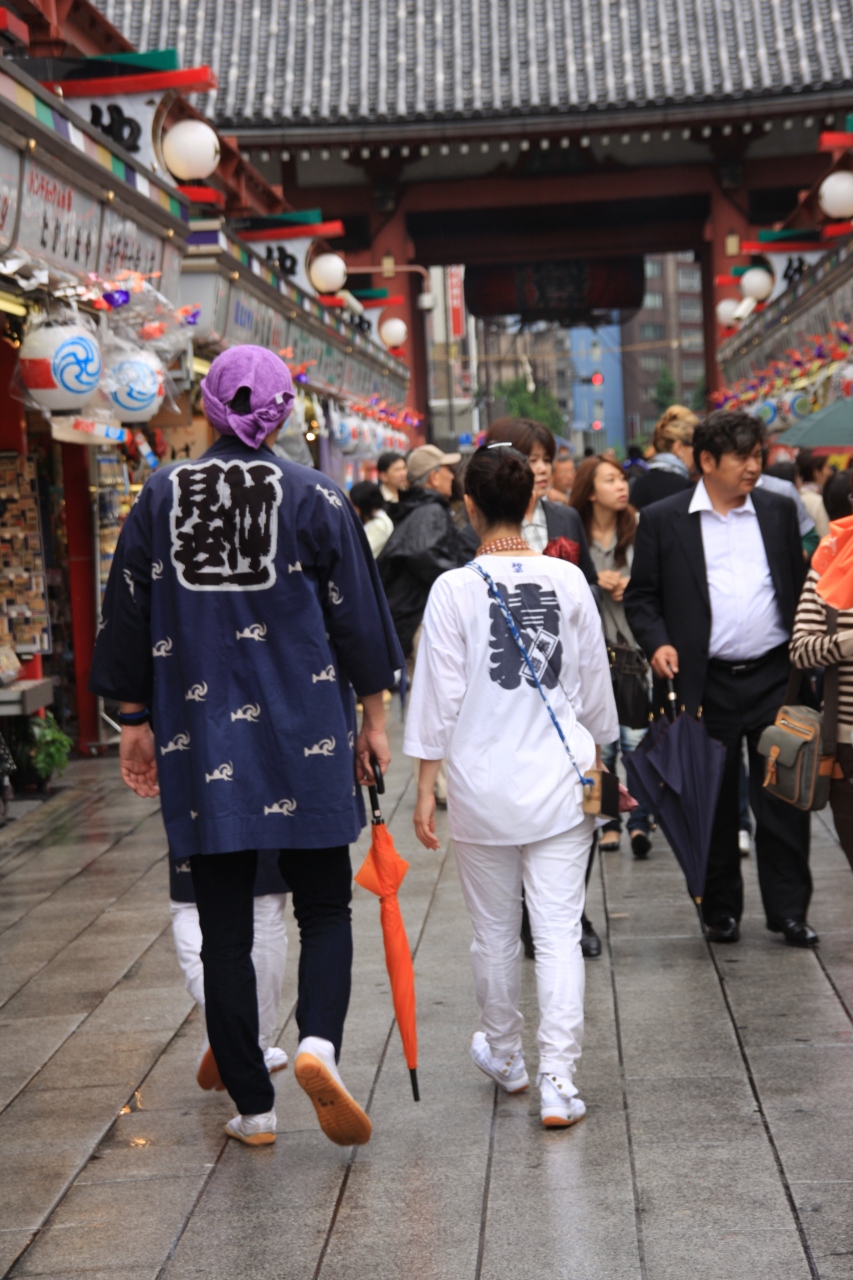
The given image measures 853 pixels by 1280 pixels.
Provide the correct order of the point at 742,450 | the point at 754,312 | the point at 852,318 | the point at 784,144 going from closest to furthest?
1. the point at 742,450
2. the point at 852,318
3. the point at 754,312
4. the point at 784,144

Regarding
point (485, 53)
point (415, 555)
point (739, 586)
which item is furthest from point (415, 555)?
point (485, 53)

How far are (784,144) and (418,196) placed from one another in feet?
18.8

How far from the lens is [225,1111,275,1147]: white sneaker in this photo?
13.0 feet

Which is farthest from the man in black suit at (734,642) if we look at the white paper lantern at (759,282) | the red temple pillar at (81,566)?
the white paper lantern at (759,282)

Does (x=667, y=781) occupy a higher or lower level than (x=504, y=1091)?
higher

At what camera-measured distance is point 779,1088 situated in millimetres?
4137

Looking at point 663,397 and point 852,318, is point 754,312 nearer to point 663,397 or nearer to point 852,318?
point 852,318

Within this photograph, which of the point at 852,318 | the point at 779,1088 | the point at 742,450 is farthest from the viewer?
the point at 852,318

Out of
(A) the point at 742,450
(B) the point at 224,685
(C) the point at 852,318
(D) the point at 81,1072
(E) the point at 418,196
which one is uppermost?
(E) the point at 418,196

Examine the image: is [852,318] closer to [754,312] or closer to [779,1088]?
[754,312]

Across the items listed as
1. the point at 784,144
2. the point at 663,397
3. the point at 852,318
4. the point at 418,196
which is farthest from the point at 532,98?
the point at 663,397

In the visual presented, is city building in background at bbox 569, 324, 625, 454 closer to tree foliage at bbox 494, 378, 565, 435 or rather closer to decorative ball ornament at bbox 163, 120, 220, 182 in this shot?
tree foliage at bbox 494, 378, 565, 435

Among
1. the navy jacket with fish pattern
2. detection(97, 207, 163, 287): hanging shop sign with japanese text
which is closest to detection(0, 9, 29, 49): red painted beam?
detection(97, 207, 163, 287): hanging shop sign with japanese text

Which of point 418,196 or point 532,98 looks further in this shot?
point 418,196
